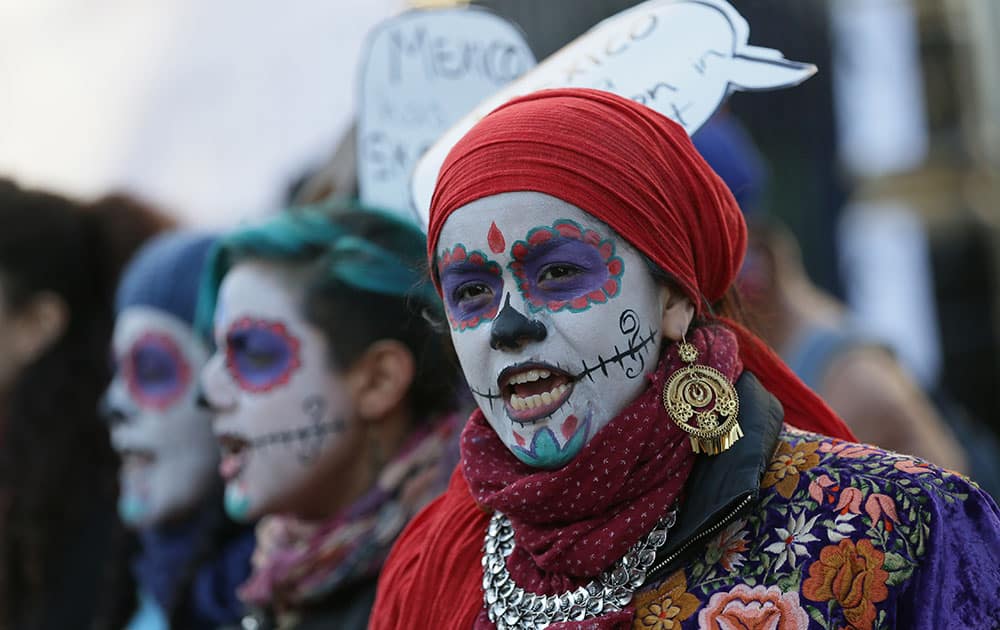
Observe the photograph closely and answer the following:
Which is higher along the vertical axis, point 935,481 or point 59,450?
point 935,481

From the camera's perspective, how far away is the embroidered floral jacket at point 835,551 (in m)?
1.93

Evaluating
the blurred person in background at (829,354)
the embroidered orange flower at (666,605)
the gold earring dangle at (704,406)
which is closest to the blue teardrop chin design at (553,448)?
the gold earring dangle at (704,406)

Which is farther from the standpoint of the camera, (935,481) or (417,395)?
(417,395)

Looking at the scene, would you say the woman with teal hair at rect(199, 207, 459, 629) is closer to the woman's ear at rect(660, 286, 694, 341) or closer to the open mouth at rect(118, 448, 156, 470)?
the open mouth at rect(118, 448, 156, 470)

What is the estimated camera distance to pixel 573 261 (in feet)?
7.01

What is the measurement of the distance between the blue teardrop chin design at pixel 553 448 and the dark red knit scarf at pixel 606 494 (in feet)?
0.06

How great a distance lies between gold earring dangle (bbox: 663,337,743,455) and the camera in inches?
82.1

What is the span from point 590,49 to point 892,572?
124 centimetres

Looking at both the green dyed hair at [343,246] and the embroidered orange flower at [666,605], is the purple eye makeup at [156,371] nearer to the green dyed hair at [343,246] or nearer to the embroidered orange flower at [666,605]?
the green dyed hair at [343,246]

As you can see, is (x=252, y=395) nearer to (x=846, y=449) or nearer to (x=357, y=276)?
(x=357, y=276)

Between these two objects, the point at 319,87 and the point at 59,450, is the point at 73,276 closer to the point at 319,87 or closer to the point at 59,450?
the point at 59,450

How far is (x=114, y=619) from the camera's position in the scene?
4488mm

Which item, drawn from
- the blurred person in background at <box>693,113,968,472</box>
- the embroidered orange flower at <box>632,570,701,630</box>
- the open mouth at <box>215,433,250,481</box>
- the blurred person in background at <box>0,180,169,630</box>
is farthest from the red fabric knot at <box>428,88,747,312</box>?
the blurred person in background at <box>0,180,169,630</box>

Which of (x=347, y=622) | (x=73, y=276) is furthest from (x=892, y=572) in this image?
(x=73, y=276)
